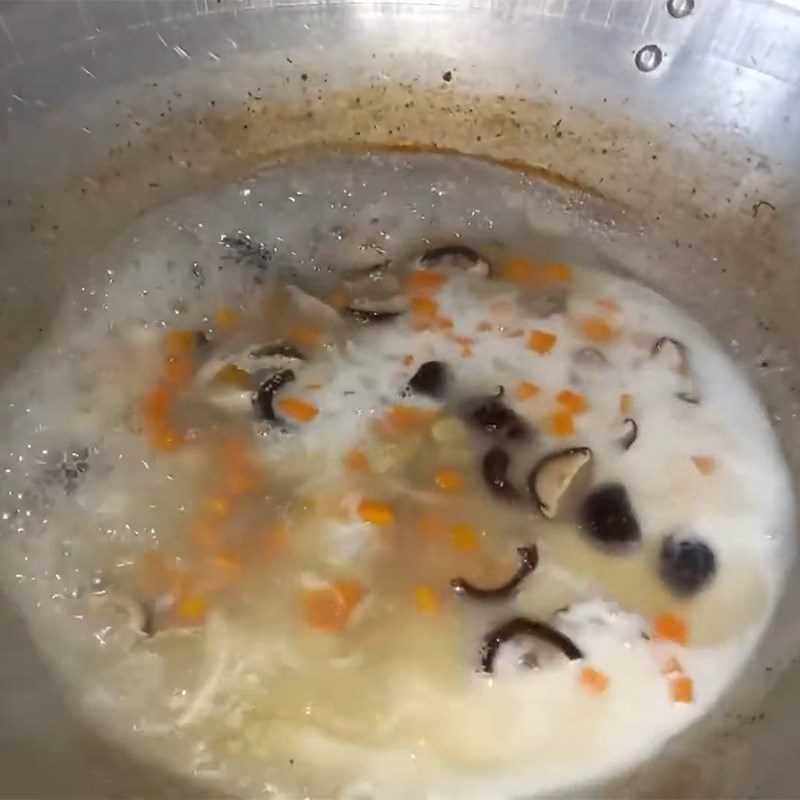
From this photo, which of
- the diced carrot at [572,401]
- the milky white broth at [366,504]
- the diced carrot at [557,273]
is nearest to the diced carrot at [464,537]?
the milky white broth at [366,504]

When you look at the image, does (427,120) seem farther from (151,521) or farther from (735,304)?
(151,521)

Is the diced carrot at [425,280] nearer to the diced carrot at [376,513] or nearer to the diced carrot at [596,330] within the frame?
the diced carrot at [596,330]

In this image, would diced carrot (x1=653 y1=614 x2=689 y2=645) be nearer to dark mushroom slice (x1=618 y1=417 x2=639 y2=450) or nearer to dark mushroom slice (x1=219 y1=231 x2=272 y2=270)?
dark mushroom slice (x1=618 y1=417 x2=639 y2=450)

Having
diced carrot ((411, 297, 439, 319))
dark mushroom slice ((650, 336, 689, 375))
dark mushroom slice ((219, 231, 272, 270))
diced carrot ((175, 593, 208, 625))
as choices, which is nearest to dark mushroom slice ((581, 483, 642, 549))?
dark mushroom slice ((650, 336, 689, 375))

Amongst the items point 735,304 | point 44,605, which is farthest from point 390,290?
point 44,605

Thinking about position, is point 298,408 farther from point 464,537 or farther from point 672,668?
point 672,668

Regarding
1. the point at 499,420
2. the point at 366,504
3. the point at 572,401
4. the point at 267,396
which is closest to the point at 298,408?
the point at 267,396
